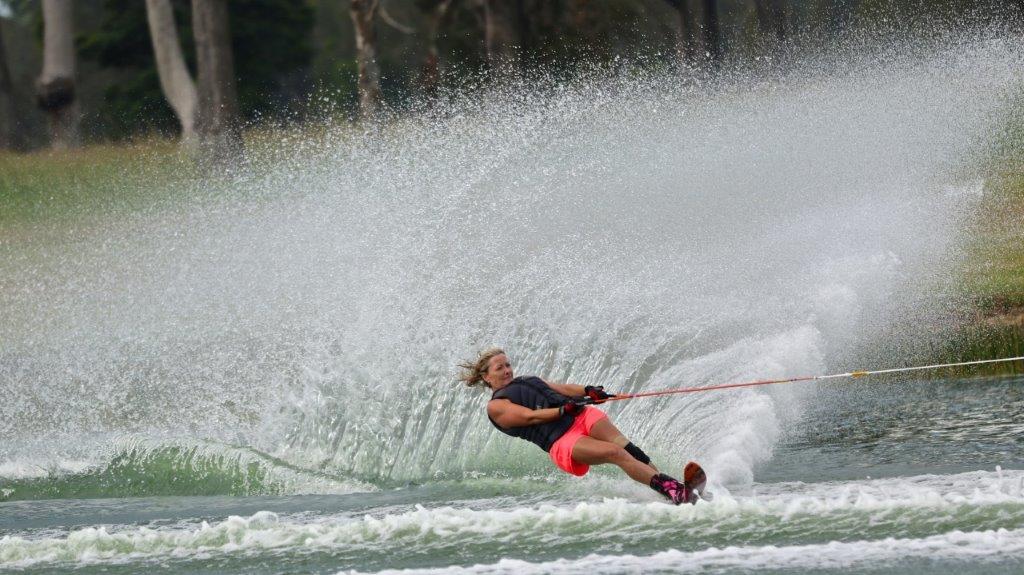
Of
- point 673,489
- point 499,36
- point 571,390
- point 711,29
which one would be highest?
point 711,29

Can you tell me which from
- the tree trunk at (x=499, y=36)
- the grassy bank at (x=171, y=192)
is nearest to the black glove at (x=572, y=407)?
the grassy bank at (x=171, y=192)

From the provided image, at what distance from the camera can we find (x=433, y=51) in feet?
104

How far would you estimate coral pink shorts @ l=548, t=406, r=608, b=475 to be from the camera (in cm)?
916

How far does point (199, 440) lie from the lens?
39.1 ft

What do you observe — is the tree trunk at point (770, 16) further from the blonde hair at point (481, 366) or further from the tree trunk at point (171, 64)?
the blonde hair at point (481, 366)

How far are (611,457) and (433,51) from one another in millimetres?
23799

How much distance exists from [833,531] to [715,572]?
0.90 m

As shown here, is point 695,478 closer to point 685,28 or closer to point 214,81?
point 214,81

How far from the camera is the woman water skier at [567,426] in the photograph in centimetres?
900

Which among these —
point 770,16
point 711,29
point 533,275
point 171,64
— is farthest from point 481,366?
point 770,16

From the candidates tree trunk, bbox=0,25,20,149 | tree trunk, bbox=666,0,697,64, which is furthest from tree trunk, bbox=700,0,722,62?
tree trunk, bbox=0,25,20,149

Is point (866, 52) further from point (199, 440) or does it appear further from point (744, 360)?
point (199, 440)

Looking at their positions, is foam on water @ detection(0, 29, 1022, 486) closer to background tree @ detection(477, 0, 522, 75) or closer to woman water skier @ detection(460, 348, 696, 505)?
woman water skier @ detection(460, 348, 696, 505)

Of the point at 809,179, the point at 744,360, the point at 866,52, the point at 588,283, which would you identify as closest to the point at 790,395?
the point at 744,360
